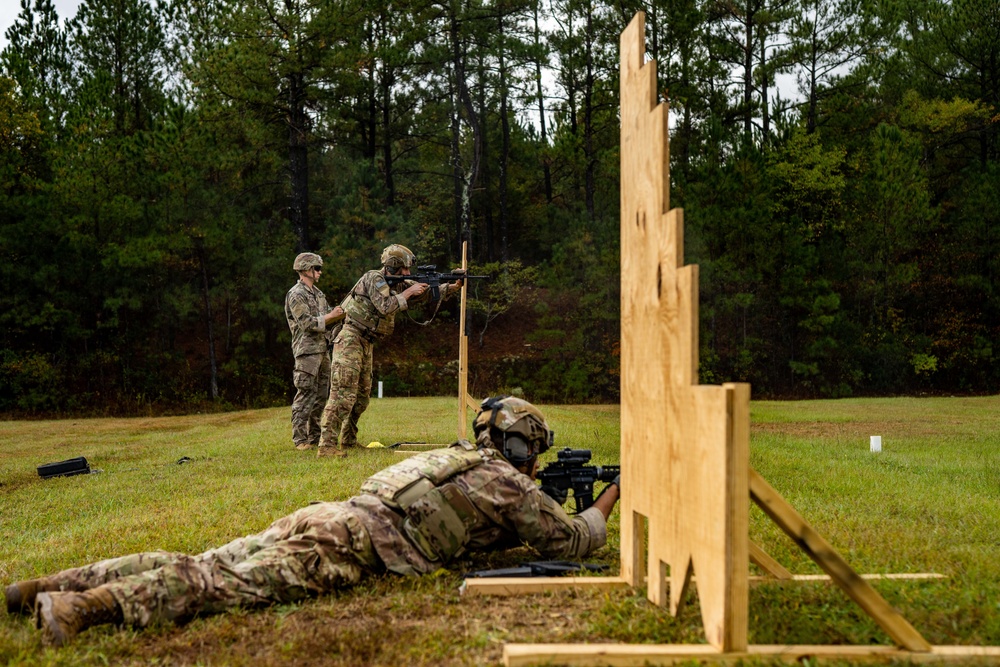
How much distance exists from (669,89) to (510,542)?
30146 mm

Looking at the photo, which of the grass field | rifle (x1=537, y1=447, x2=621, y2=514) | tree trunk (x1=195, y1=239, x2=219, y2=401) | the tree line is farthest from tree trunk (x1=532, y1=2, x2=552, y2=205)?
rifle (x1=537, y1=447, x2=621, y2=514)

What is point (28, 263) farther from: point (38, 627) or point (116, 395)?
point (38, 627)

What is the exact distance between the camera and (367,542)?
4.58m

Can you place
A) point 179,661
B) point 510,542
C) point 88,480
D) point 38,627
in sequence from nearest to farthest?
point 179,661 < point 38,627 < point 510,542 < point 88,480

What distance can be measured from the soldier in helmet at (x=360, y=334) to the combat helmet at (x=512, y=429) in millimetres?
5481

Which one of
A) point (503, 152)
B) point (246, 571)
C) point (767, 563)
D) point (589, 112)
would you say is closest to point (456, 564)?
point (246, 571)

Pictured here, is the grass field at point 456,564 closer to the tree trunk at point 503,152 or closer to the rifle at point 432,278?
the rifle at point 432,278

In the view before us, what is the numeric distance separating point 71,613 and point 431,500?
1.74m

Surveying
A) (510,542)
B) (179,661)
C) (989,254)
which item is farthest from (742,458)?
(989,254)

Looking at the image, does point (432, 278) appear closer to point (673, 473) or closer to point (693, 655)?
point (673, 473)

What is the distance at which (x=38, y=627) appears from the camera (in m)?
4.01

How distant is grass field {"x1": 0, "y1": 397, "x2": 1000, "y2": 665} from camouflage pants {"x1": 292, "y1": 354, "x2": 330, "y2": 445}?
35 cm

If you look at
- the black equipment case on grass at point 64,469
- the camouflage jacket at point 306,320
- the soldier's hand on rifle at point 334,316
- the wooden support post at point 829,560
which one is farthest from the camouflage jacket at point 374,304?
the wooden support post at point 829,560

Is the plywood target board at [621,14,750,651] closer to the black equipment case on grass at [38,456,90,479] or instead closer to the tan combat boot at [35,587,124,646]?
the tan combat boot at [35,587,124,646]
